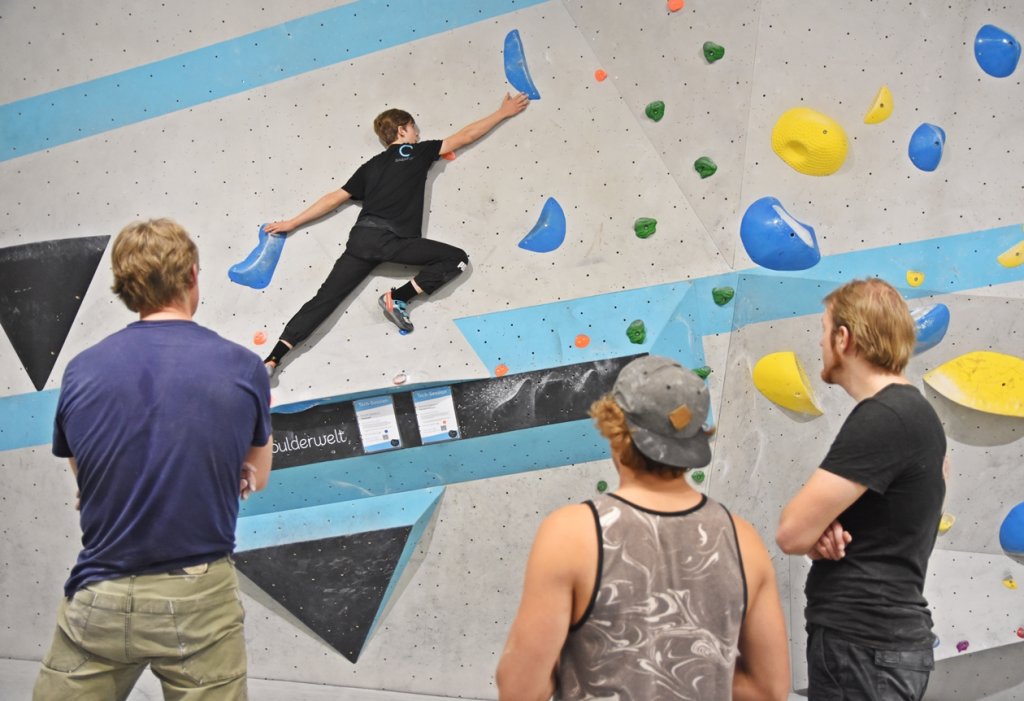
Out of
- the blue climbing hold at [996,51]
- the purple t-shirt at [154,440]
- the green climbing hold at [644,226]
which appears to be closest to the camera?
the purple t-shirt at [154,440]

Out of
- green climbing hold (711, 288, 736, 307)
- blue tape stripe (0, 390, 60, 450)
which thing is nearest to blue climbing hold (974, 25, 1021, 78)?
green climbing hold (711, 288, 736, 307)

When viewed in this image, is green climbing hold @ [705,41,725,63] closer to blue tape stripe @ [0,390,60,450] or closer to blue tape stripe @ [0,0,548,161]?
blue tape stripe @ [0,0,548,161]

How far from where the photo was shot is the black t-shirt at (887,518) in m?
1.77

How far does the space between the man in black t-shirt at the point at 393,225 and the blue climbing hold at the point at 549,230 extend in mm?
222

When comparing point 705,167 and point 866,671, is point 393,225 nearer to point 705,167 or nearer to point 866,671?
point 705,167

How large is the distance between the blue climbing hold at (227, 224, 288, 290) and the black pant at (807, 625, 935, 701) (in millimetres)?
2037

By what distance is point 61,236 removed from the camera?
3338 mm

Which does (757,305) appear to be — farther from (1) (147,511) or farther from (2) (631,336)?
(1) (147,511)

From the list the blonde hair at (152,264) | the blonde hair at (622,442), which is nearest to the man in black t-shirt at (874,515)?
the blonde hair at (622,442)

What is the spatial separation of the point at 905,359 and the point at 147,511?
134cm

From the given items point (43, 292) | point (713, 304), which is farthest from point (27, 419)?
point (713, 304)

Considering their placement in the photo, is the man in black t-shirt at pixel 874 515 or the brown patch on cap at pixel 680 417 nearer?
the brown patch on cap at pixel 680 417

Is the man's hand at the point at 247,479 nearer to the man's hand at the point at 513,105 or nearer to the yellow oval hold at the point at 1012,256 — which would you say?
the man's hand at the point at 513,105

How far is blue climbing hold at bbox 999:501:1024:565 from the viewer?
9.91ft
